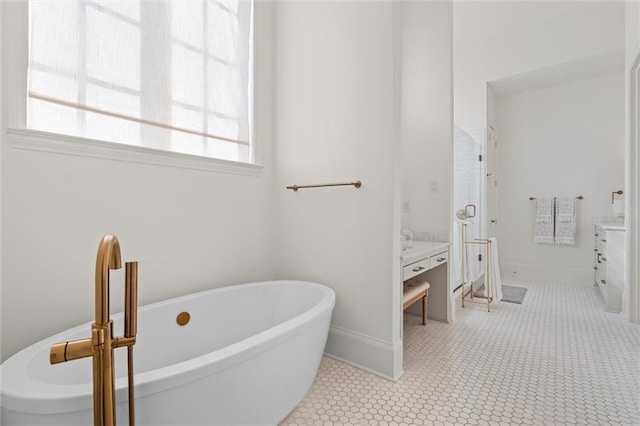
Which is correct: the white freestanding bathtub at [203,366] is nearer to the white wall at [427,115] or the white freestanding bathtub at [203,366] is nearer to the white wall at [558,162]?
the white wall at [427,115]

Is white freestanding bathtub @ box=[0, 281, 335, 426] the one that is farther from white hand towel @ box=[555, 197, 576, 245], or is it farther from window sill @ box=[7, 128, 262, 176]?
white hand towel @ box=[555, 197, 576, 245]

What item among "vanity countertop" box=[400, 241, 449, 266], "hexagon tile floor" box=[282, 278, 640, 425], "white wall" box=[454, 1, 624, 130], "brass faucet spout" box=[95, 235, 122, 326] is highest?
"white wall" box=[454, 1, 624, 130]

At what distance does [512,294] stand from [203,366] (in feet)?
12.2

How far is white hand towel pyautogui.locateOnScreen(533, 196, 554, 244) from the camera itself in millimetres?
4297

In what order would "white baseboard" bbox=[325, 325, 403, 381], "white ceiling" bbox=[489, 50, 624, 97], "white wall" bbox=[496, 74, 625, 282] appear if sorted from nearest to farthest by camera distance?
"white baseboard" bbox=[325, 325, 403, 381] → "white ceiling" bbox=[489, 50, 624, 97] → "white wall" bbox=[496, 74, 625, 282]

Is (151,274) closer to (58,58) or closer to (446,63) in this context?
(58,58)

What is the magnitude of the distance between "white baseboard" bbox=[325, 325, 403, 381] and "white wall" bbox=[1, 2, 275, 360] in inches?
29.9

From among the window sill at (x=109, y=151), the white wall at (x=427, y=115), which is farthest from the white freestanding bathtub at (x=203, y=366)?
the white wall at (x=427, y=115)

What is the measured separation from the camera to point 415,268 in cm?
220

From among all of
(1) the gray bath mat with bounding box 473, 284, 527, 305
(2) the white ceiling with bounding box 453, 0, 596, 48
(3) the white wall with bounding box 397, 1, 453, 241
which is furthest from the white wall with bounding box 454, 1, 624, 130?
(1) the gray bath mat with bounding box 473, 284, 527, 305

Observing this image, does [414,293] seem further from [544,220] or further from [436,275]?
[544,220]

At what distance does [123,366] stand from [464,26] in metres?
4.83

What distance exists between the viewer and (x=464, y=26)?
3.92 meters

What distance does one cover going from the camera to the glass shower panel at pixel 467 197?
3.09m
